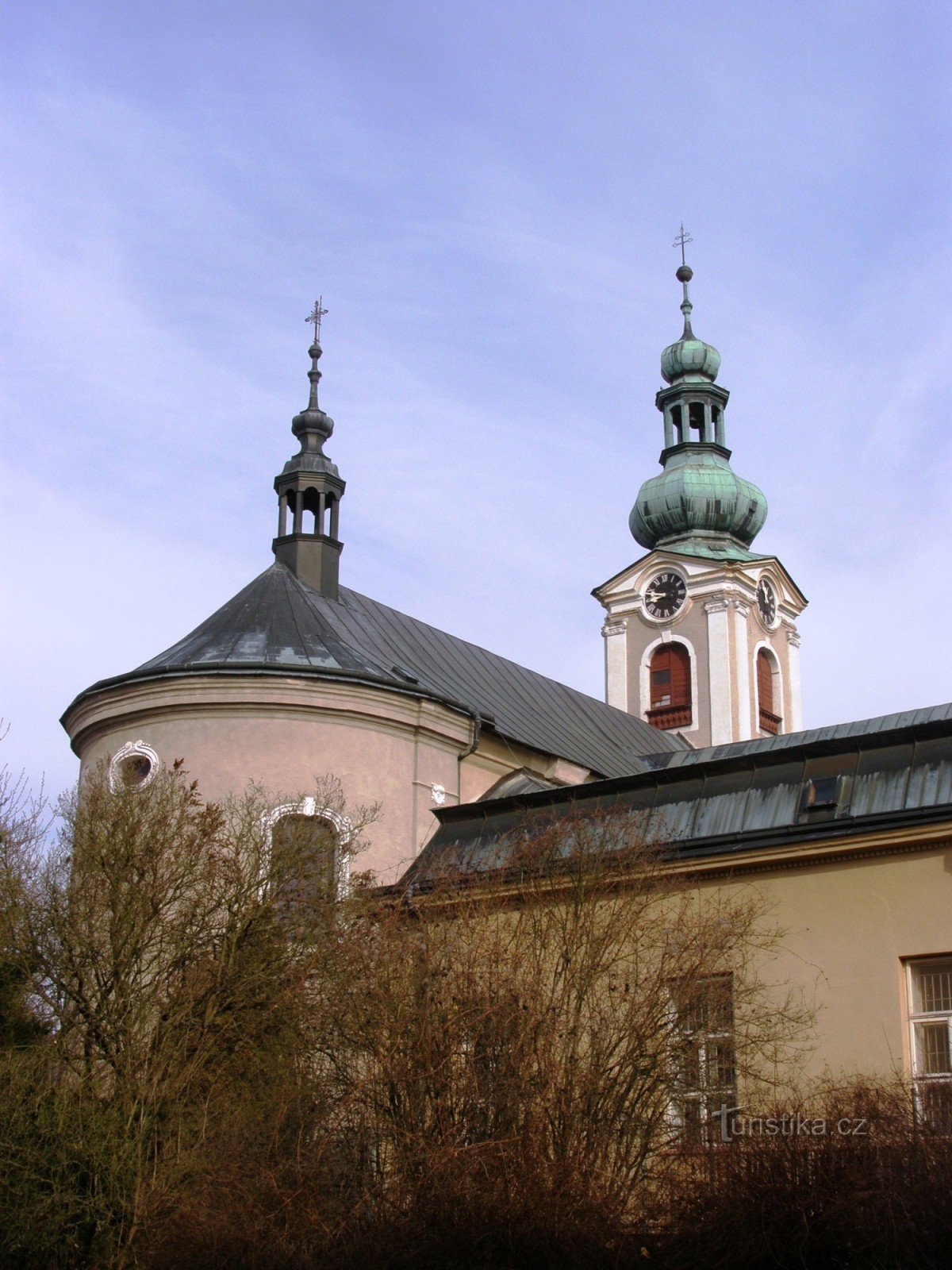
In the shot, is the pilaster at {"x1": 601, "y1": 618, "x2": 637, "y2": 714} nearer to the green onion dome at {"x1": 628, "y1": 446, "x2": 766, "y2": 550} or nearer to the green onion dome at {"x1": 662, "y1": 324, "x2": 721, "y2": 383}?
the green onion dome at {"x1": 628, "y1": 446, "x2": 766, "y2": 550}

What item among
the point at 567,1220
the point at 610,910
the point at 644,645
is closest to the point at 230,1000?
the point at 610,910

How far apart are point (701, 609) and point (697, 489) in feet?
12.0

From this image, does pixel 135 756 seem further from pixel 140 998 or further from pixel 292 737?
pixel 140 998

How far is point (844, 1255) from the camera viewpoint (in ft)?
32.3

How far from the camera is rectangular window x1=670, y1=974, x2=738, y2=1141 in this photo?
12.2 metres

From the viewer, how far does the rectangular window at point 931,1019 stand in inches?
506

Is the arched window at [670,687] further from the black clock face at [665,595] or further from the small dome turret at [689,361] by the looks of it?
the small dome turret at [689,361]

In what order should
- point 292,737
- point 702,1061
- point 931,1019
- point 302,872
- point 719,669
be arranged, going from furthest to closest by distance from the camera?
point 719,669 → point 292,737 → point 302,872 → point 931,1019 → point 702,1061

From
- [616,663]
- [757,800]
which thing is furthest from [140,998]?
[616,663]

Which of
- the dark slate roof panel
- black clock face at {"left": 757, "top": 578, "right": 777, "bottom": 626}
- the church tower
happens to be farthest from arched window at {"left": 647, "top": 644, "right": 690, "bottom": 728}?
the dark slate roof panel

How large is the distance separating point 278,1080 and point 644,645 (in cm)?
2728

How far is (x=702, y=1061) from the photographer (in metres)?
12.6

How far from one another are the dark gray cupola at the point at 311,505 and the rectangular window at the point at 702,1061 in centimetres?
1405

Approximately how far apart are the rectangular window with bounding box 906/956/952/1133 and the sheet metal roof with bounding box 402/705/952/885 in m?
1.21
